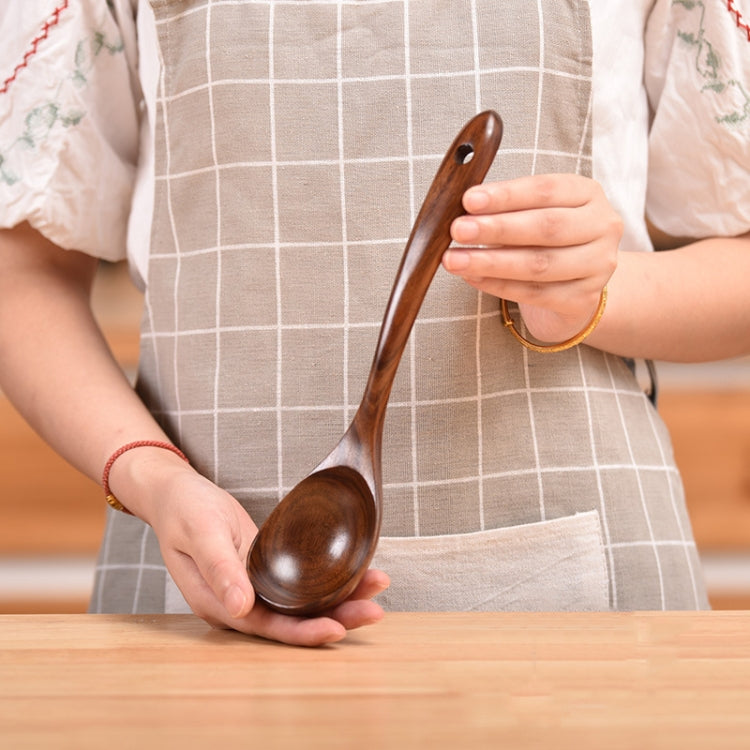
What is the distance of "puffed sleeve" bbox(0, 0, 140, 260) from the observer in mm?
729

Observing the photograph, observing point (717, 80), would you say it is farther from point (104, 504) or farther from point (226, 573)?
point (104, 504)

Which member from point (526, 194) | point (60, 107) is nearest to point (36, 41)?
point (60, 107)

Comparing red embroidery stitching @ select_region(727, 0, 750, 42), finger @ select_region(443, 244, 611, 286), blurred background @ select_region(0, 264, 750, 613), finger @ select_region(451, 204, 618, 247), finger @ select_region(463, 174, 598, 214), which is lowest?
blurred background @ select_region(0, 264, 750, 613)

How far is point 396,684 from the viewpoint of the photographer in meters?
0.41

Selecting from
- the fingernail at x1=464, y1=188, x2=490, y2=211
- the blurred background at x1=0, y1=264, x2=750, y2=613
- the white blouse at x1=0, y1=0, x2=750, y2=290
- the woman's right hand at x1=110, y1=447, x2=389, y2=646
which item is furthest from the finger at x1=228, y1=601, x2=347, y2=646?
the blurred background at x1=0, y1=264, x2=750, y2=613

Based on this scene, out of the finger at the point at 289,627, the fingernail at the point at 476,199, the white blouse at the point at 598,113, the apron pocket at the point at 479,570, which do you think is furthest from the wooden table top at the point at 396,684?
the white blouse at the point at 598,113

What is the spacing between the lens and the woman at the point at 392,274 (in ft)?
2.19

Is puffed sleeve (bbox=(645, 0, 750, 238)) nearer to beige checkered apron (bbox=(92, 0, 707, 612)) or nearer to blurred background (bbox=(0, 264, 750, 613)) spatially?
beige checkered apron (bbox=(92, 0, 707, 612))

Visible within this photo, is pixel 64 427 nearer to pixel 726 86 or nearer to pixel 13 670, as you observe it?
pixel 13 670

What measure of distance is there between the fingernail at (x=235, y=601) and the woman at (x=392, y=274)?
0.15 meters

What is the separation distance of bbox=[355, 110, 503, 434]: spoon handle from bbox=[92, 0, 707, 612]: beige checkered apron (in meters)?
0.13

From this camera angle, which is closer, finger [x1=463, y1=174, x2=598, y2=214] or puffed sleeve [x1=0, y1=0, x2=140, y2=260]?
finger [x1=463, y1=174, x2=598, y2=214]

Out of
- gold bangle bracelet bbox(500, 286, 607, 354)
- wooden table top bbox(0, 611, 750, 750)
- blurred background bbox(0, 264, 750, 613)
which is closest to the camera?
wooden table top bbox(0, 611, 750, 750)

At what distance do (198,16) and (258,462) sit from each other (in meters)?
0.31
